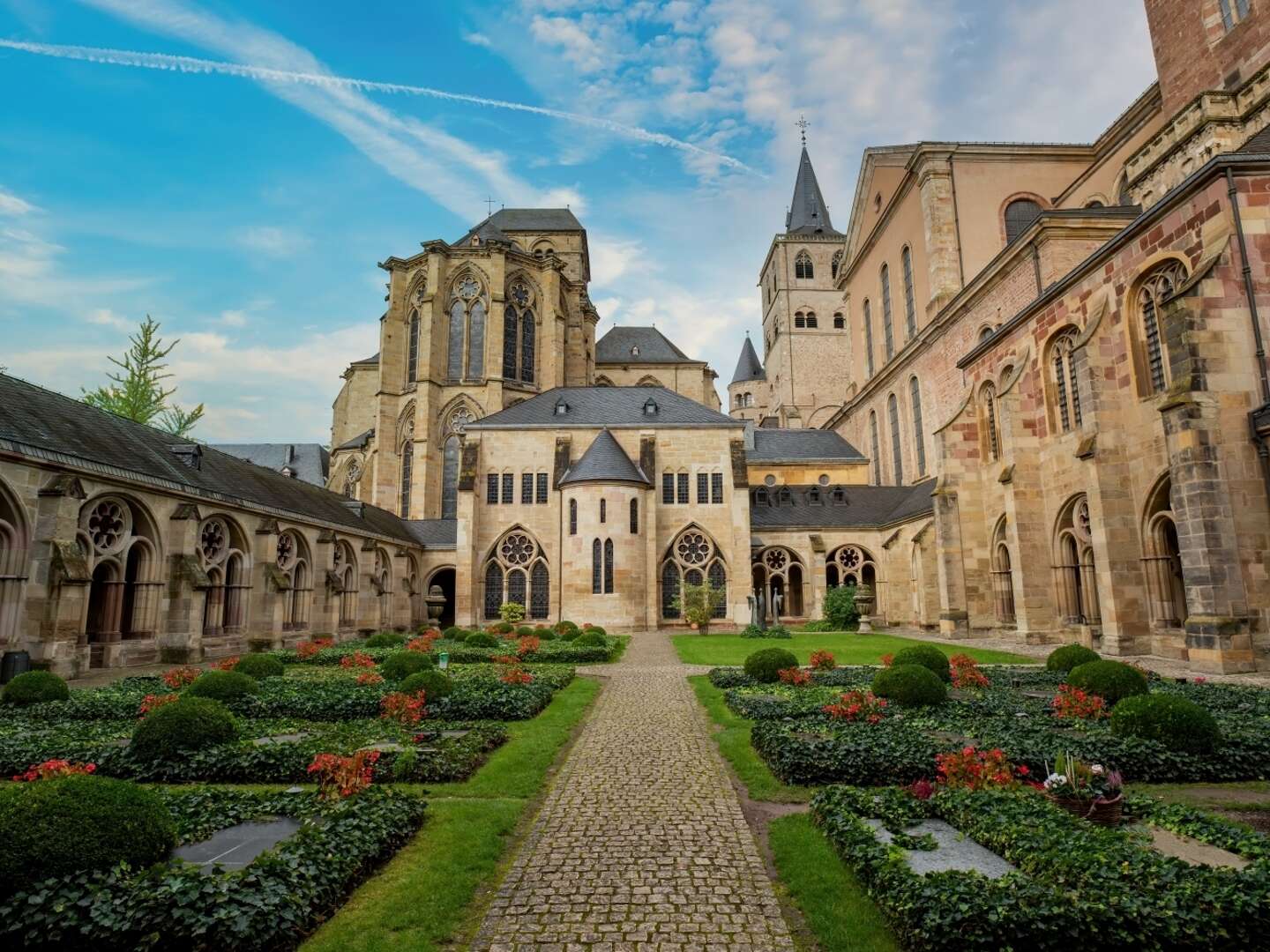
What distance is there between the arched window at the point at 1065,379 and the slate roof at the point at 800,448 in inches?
916

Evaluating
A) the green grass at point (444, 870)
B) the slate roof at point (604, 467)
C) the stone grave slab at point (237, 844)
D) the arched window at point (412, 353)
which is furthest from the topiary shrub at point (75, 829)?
the arched window at point (412, 353)

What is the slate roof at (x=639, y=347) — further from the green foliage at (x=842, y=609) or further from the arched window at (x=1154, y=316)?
the arched window at (x=1154, y=316)

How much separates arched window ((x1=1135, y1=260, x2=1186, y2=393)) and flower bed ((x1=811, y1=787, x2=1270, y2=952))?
1549 cm

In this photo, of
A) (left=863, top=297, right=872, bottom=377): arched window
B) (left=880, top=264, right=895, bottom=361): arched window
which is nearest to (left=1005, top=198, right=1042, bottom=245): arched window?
(left=880, top=264, right=895, bottom=361): arched window

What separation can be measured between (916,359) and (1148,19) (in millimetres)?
16110

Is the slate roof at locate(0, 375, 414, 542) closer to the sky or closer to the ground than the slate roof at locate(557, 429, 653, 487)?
closer to the ground

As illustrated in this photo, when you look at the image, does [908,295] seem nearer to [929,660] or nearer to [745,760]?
[929,660]

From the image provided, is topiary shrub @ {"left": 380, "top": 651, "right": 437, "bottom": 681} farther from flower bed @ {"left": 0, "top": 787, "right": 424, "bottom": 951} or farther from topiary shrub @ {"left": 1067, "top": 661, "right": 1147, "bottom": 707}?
topiary shrub @ {"left": 1067, "top": 661, "right": 1147, "bottom": 707}

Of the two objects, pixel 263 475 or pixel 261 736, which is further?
pixel 263 475

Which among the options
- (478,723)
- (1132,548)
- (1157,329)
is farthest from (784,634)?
(478,723)

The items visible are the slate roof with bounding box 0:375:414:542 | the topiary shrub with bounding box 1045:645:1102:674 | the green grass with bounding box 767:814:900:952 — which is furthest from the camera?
the slate roof with bounding box 0:375:414:542

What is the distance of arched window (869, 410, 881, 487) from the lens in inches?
1721

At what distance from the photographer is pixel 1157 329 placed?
17641mm

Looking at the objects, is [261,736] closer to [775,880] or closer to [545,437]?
[775,880]
